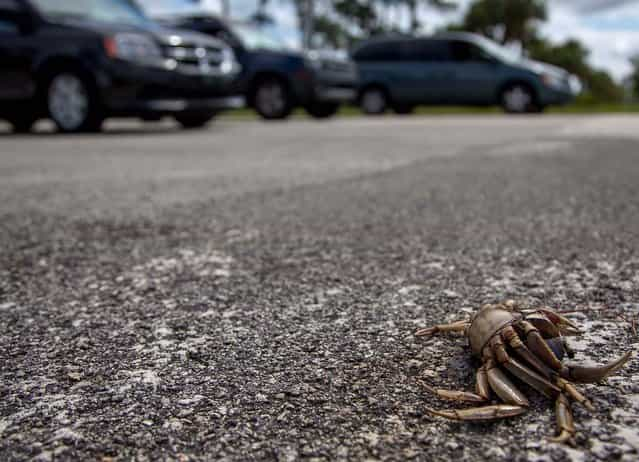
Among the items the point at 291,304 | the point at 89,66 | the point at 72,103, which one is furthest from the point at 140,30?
the point at 291,304

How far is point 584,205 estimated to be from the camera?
3.27 meters

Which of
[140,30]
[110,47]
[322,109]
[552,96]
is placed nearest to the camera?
[110,47]

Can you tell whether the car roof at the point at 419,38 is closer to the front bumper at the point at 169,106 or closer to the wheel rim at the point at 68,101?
the front bumper at the point at 169,106

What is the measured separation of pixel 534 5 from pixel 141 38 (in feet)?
194

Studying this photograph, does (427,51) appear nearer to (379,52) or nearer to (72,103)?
(379,52)

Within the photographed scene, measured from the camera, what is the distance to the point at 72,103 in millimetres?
8312

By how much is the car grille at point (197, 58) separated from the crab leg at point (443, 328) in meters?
7.31

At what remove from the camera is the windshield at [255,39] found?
11.6 meters

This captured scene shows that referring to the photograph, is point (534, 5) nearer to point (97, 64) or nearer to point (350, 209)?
point (97, 64)

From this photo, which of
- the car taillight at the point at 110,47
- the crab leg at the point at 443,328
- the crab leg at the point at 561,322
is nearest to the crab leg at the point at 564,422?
the crab leg at the point at 561,322

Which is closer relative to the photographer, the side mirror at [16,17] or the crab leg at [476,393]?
the crab leg at [476,393]

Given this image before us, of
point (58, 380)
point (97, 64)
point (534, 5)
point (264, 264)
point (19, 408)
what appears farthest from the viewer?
point (534, 5)

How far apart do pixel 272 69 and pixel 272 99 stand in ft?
1.69

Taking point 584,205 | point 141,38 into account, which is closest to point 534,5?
point 141,38
